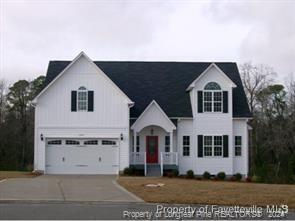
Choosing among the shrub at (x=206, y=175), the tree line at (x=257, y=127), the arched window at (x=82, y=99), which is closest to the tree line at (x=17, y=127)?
the tree line at (x=257, y=127)

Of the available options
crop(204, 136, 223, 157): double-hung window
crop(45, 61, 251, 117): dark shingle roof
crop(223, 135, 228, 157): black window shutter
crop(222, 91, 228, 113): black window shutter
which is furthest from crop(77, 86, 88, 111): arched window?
crop(223, 135, 228, 157): black window shutter

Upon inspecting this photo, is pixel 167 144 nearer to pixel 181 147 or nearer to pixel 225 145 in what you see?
A: pixel 181 147

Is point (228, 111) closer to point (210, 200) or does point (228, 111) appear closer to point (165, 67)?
point (165, 67)

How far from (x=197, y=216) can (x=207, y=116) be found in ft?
80.8

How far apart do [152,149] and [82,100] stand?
6058 mm

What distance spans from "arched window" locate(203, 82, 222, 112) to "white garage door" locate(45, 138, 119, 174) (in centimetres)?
718

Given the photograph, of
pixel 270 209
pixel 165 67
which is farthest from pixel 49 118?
pixel 270 209

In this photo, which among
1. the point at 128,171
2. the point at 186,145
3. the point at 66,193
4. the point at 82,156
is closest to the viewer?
the point at 66,193

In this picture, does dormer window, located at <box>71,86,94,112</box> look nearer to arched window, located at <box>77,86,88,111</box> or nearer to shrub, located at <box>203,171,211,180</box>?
arched window, located at <box>77,86,88,111</box>

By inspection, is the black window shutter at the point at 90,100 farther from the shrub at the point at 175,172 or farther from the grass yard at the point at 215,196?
the grass yard at the point at 215,196

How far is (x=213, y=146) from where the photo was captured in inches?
1576

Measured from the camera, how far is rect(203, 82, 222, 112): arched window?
1578 inches

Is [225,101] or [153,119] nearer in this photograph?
[153,119]

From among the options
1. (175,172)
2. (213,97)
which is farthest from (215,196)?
(213,97)
